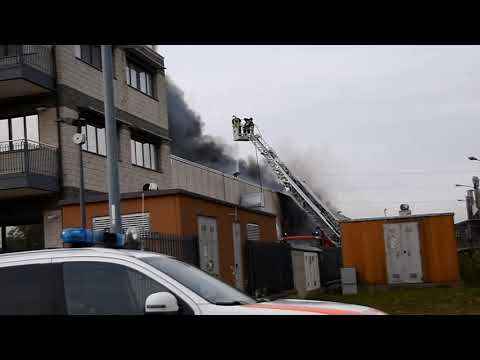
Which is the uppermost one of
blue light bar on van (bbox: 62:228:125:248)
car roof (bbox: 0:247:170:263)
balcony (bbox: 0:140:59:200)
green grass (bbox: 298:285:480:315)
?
balcony (bbox: 0:140:59:200)

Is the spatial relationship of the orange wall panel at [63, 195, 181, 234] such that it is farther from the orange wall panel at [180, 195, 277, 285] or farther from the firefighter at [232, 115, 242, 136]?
the firefighter at [232, 115, 242, 136]

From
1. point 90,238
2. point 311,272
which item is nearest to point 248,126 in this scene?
point 311,272

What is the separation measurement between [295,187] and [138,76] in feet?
45.8

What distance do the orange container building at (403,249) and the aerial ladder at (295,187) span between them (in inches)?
586

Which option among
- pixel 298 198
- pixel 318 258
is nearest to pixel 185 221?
pixel 318 258

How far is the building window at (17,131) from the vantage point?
925 inches

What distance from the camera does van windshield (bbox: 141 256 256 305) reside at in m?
5.77

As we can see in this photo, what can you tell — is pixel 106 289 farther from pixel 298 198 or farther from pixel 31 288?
pixel 298 198

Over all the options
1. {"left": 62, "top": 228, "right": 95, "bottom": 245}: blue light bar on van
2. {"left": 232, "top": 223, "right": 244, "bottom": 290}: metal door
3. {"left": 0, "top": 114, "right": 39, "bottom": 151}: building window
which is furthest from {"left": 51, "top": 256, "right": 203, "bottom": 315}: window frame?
{"left": 0, "top": 114, "right": 39, "bottom": 151}: building window

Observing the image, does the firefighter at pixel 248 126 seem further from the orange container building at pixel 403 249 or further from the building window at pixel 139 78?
the orange container building at pixel 403 249

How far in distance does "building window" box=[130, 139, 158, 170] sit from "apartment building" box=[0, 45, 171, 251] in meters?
1.16

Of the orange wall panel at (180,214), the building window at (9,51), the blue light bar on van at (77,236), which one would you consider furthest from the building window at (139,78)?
the blue light bar on van at (77,236)

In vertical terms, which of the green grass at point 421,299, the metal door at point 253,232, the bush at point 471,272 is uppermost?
the metal door at point 253,232
